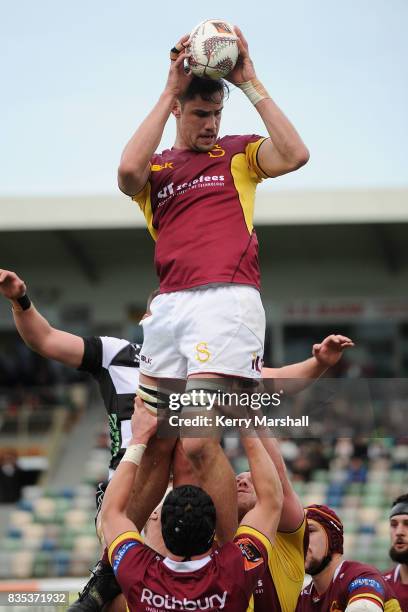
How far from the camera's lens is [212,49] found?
4699mm

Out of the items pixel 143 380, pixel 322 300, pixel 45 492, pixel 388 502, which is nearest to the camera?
pixel 143 380

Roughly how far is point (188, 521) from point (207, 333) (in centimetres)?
87

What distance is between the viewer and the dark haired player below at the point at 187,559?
4.32 meters

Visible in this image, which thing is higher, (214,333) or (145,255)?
(214,333)

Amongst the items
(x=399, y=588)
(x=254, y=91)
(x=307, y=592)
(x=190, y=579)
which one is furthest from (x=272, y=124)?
(x=399, y=588)

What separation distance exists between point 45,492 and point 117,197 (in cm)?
668

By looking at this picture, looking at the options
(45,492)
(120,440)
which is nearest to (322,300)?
(45,492)

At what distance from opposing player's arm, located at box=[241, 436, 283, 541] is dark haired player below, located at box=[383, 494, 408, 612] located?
7.26 feet

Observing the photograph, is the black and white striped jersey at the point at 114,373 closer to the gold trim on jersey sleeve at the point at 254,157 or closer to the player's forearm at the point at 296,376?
the player's forearm at the point at 296,376

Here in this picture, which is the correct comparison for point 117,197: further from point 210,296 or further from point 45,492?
point 210,296

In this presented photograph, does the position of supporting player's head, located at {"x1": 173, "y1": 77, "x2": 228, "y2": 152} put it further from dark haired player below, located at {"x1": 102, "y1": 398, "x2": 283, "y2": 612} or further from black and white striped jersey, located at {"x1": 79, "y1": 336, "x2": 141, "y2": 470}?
dark haired player below, located at {"x1": 102, "y1": 398, "x2": 283, "y2": 612}

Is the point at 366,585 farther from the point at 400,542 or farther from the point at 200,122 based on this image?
the point at 200,122

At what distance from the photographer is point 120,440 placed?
598cm

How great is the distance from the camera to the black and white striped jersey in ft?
19.9
